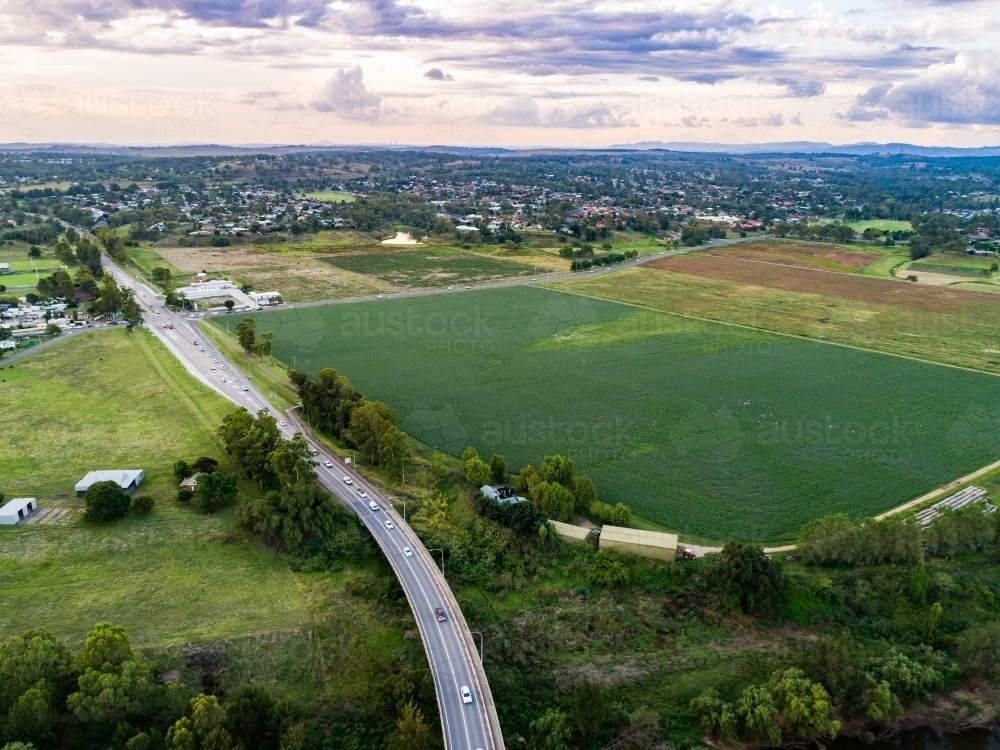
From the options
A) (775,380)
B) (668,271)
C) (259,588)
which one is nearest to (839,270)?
(668,271)

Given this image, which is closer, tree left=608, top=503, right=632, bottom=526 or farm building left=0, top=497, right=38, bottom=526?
tree left=608, top=503, right=632, bottom=526

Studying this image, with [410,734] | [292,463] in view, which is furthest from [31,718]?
[292,463]

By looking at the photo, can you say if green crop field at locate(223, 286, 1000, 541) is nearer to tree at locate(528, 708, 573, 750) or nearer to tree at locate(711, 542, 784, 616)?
tree at locate(711, 542, 784, 616)

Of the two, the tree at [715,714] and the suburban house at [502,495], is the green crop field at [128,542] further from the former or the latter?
the tree at [715,714]

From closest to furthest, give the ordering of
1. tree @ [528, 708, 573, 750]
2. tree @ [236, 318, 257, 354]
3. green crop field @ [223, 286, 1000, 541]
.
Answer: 1. tree @ [528, 708, 573, 750]
2. green crop field @ [223, 286, 1000, 541]
3. tree @ [236, 318, 257, 354]

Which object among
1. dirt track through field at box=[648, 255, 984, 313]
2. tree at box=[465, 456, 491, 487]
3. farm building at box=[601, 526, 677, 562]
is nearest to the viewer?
farm building at box=[601, 526, 677, 562]

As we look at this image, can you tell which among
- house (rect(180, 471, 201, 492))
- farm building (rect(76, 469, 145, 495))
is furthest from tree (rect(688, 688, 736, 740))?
farm building (rect(76, 469, 145, 495))

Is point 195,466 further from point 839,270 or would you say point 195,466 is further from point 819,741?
point 839,270
